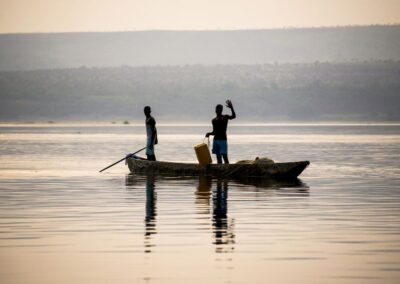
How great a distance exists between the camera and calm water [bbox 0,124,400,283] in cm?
1462

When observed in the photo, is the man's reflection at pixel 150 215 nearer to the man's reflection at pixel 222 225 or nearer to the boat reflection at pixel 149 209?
the boat reflection at pixel 149 209

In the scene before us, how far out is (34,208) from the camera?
22.4 metres

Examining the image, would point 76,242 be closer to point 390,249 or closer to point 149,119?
point 390,249

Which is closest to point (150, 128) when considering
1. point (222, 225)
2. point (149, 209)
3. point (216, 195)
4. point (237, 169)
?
point (237, 169)

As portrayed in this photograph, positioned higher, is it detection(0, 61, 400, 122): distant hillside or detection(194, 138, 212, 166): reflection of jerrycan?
detection(0, 61, 400, 122): distant hillside

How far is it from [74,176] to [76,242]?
15.6m

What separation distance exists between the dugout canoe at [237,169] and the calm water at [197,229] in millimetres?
409

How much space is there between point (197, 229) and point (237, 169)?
39.2ft

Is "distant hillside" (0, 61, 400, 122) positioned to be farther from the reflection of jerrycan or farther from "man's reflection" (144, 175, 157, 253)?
"man's reflection" (144, 175, 157, 253)

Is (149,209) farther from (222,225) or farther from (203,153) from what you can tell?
(203,153)

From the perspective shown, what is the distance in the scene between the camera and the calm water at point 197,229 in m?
14.6

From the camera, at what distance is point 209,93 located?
14925cm

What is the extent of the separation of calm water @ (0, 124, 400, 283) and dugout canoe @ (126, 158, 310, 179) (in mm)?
409

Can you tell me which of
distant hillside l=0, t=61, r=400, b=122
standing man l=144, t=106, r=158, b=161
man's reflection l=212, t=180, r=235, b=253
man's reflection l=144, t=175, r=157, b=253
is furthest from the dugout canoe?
distant hillside l=0, t=61, r=400, b=122
